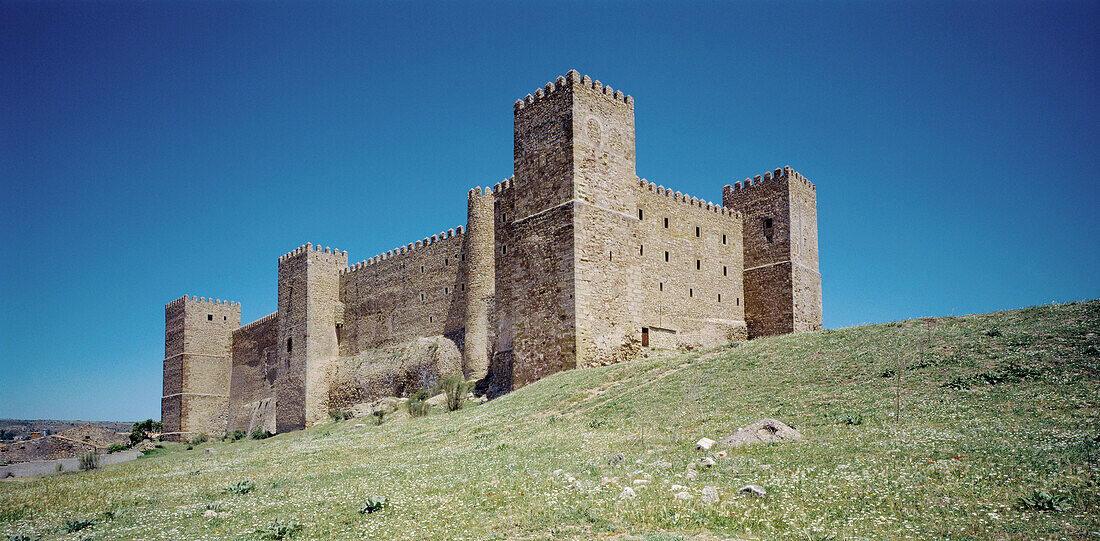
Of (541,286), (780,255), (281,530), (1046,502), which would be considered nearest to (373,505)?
(281,530)

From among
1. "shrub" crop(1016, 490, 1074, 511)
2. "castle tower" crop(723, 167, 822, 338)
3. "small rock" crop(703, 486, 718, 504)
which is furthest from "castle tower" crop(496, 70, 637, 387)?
→ "shrub" crop(1016, 490, 1074, 511)

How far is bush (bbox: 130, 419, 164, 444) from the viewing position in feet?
155

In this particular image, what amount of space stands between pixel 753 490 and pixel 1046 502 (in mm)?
2584

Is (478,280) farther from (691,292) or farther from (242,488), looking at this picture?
(242,488)

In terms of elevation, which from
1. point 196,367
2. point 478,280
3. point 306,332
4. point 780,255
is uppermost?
point 780,255

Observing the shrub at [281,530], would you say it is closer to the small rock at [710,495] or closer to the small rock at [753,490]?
the small rock at [710,495]

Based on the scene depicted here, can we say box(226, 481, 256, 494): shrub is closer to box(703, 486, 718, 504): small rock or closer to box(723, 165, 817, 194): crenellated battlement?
box(703, 486, 718, 504): small rock

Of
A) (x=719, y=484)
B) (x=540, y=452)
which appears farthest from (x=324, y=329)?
(x=719, y=484)

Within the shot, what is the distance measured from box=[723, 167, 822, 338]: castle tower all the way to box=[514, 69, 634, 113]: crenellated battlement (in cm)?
1136

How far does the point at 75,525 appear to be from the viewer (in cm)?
902

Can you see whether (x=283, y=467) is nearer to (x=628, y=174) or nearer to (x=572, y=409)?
(x=572, y=409)

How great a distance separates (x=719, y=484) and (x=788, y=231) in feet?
87.8

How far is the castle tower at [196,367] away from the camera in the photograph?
50.3 meters

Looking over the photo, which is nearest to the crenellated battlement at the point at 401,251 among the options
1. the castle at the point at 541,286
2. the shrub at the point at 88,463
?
the castle at the point at 541,286
